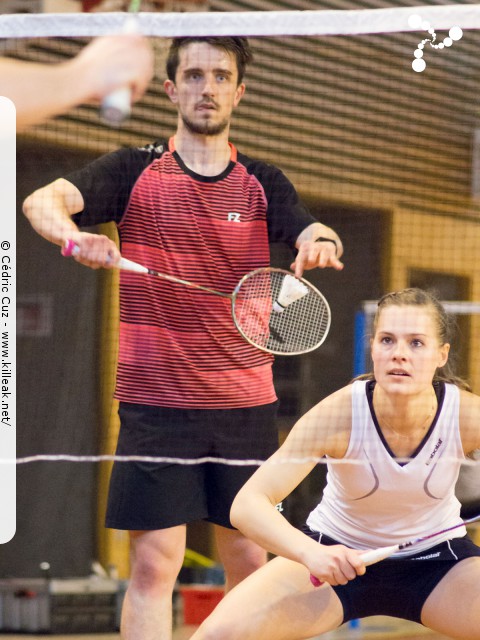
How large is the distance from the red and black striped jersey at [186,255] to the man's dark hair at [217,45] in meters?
0.30

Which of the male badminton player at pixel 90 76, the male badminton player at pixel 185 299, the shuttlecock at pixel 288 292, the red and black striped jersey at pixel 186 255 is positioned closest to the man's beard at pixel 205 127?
the male badminton player at pixel 185 299

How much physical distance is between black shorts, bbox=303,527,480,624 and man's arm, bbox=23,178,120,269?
1304mm

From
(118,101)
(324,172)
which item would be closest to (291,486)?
(118,101)

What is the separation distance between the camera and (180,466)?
374 cm

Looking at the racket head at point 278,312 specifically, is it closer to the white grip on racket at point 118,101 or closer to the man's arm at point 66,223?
the man's arm at point 66,223

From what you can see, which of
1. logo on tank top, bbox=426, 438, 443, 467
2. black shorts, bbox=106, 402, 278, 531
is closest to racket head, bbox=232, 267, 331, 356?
black shorts, bbox=106, 402, 278, 531

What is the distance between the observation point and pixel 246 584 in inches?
129

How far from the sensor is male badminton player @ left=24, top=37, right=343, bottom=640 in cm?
371

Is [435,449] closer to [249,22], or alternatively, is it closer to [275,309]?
[275,309]

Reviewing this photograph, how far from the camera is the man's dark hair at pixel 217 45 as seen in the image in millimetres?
4035

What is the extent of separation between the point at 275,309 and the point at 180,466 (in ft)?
2.27

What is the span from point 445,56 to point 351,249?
1106 millimetres

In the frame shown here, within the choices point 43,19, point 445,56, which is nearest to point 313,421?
point 43,19

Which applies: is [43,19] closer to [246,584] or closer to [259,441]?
[259,441]
